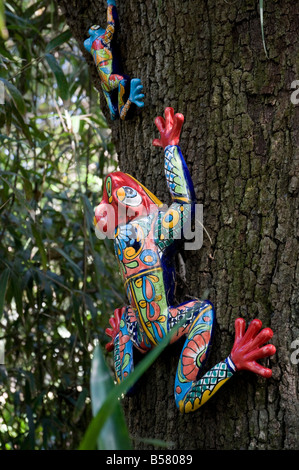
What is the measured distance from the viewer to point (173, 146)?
126cm

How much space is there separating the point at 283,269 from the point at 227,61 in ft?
1.55

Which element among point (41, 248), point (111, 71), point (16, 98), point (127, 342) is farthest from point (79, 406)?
point (111, 71)

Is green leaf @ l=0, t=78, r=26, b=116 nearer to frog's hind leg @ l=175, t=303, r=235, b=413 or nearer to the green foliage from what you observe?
the green foliage

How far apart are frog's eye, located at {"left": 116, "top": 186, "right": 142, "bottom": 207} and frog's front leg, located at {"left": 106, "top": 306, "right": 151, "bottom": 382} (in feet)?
0.84

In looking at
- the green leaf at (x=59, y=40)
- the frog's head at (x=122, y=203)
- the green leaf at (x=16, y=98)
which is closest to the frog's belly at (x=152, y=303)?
the frog's head at (x=122, y=203)

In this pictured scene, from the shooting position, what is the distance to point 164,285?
125cm

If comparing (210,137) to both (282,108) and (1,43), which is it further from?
(1,43)

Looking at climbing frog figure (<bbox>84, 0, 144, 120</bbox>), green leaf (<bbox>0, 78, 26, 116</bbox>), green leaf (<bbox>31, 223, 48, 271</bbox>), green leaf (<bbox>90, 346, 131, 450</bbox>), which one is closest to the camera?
green leaf (<bbox>90, 346, 131, 450</bbox>)

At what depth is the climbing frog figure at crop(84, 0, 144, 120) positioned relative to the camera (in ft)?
4.60

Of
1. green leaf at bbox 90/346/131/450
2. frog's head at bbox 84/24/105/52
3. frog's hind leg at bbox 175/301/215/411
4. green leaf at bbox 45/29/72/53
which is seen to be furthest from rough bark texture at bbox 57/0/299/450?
green leaf at bbox 45/29/72/53

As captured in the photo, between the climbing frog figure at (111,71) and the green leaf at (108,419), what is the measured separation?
0.82 meters

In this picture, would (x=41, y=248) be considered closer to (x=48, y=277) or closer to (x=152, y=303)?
(x=48, y=277)

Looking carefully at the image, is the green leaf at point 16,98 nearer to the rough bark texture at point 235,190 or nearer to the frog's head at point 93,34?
the frog's head at point 93,34

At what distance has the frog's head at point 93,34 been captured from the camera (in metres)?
1.46
